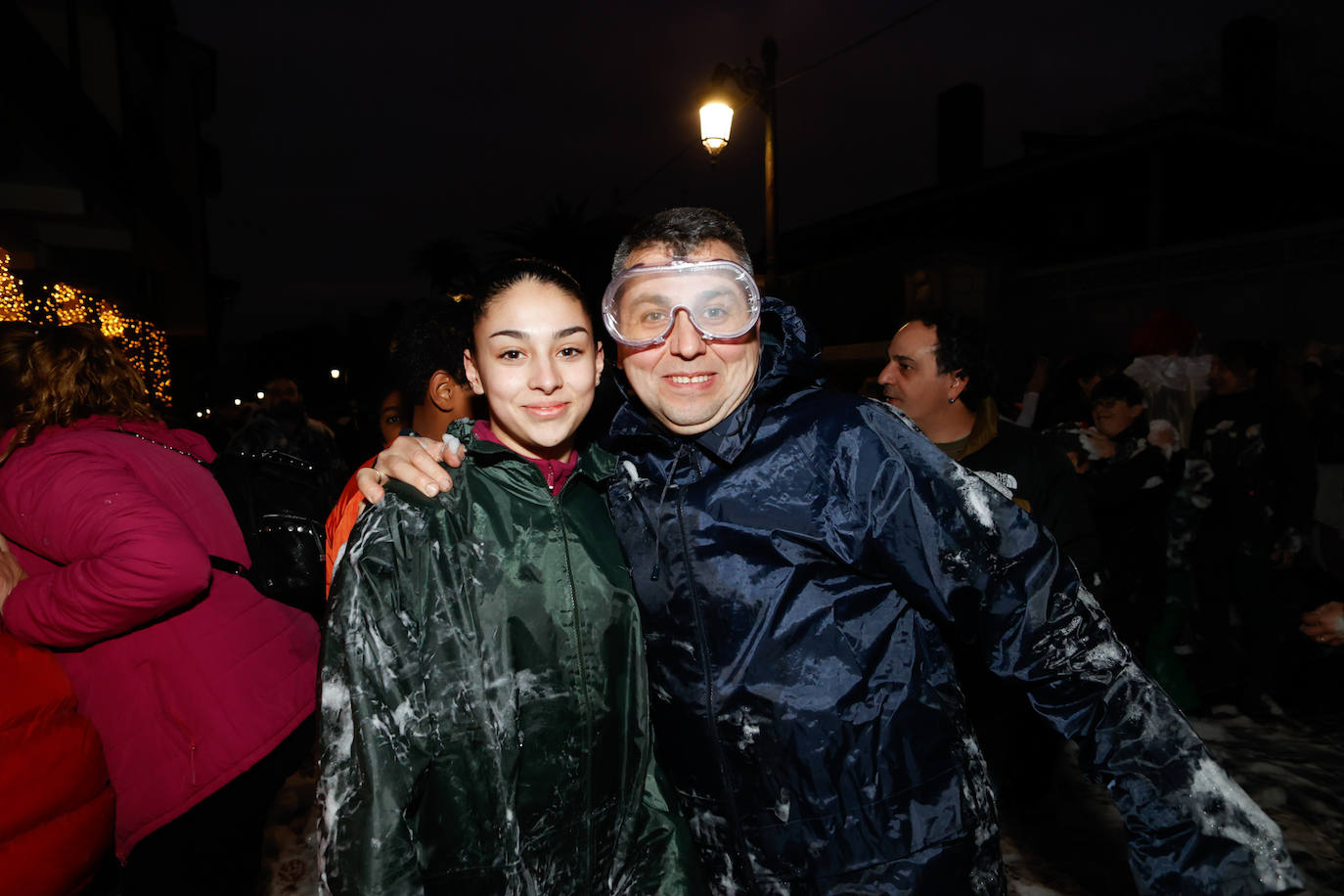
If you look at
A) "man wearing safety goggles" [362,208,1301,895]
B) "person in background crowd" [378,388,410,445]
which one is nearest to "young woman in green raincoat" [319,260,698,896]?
"man wearing safety goggles" [362,208,1301,895]

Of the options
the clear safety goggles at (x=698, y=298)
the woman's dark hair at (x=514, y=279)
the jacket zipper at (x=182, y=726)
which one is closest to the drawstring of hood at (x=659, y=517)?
the clear safety goggles at (x=698, y=298)

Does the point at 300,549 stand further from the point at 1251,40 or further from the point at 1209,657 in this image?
the point at 1251,40

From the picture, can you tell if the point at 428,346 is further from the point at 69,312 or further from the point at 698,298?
the point at 69,312

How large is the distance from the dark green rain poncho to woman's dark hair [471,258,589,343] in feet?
1.34

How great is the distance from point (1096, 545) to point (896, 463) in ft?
7.94

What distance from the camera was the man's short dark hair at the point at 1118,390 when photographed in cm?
457

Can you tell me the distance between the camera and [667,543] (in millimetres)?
1859

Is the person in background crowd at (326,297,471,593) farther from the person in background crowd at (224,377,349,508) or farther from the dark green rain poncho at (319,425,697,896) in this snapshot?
the dark green rain poncho at (319,425,697,896)

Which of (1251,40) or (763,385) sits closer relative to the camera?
(763,385)

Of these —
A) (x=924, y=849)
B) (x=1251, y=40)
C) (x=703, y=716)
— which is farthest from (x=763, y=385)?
(x=1251, y=40)

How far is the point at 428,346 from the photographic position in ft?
10.4

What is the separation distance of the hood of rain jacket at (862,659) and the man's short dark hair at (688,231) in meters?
0.47

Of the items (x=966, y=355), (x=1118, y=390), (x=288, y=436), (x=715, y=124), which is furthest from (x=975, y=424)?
(x=715, y=124)

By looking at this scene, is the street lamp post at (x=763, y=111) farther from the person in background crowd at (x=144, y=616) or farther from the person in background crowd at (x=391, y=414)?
the person in background crowd at (x=144, y=616)
